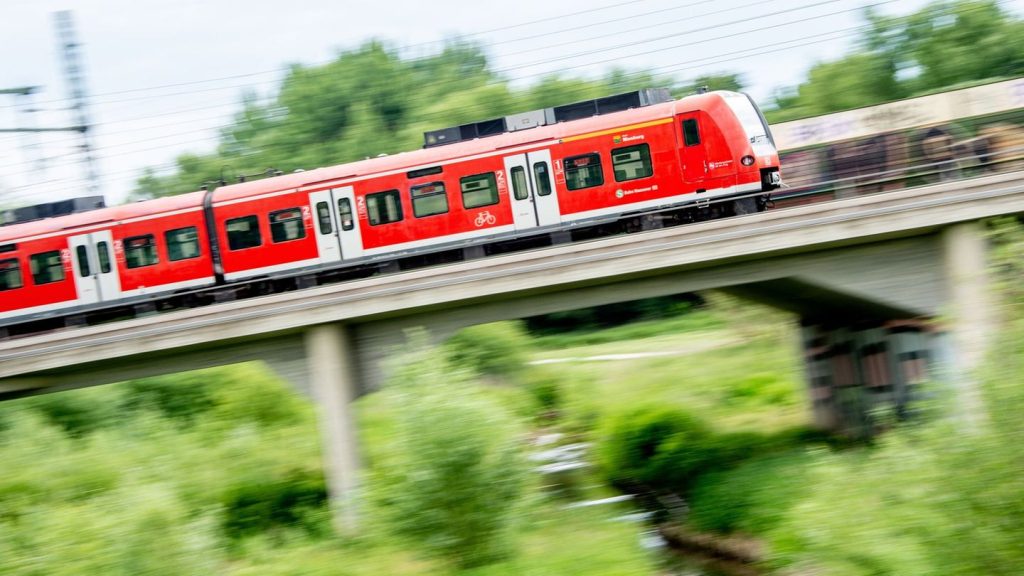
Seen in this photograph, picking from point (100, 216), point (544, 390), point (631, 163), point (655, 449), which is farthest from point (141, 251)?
point (544, 390)

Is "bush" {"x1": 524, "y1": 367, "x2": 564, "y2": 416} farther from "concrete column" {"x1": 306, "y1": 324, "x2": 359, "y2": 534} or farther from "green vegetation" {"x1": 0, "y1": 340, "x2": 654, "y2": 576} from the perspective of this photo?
"concrete column" {"x1": 306, "y1": 324, "x2": 359, "y2": 534}

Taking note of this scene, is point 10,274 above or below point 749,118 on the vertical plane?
below

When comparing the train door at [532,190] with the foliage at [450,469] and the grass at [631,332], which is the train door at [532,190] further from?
the grass at [631,332]

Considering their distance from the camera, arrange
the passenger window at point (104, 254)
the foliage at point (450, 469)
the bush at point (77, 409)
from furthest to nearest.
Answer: the bush at point (77, 409) < the passenger window at point (104, 254) < the foliage at point (450, 469)

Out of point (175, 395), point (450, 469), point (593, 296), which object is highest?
point (593, 296)

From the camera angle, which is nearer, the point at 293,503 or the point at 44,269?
the point at 293,503

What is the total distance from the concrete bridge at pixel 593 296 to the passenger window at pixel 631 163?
99.4 inches

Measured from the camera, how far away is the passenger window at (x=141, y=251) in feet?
75.5

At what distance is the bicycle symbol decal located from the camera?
69.4 feet

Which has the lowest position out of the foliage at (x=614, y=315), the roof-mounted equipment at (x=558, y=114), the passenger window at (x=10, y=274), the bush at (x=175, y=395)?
the foliage at (x=614, y=315)

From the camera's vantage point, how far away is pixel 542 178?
68.5 ft

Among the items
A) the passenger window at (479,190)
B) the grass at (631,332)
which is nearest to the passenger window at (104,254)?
the passenger window at (479,190)

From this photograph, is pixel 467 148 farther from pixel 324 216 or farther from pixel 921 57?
pixel 921 57

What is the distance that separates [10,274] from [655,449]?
51.7ft
